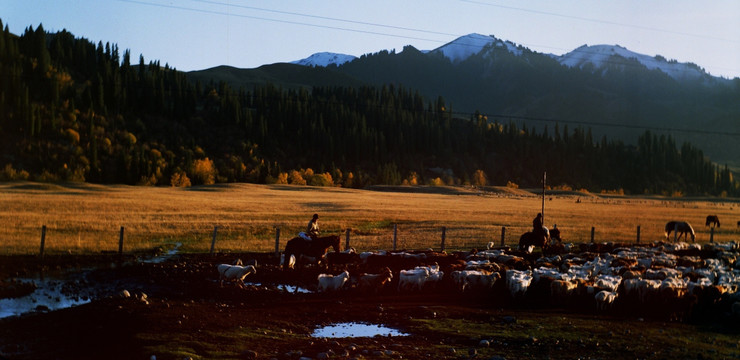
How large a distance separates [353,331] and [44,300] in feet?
37.3

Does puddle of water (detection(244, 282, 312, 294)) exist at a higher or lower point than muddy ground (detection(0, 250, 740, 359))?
lower

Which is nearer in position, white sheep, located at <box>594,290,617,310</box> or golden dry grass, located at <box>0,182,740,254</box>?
white sheep, located at <box>594,290,617,310</box>

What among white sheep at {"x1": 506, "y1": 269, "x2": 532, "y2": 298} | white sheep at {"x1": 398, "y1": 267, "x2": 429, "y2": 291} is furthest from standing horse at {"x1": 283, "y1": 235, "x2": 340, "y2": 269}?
white sheep at {"x1": 506, "y1": 269, "x2": 532, "y2": 298}

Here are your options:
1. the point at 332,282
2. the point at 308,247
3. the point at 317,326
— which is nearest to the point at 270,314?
the point at 317,326

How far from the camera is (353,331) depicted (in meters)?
17.5

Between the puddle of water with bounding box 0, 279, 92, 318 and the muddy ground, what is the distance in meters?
0.48

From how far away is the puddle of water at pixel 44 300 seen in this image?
768 inches

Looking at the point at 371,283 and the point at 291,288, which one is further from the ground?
the point at 371,283

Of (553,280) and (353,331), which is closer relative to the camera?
(353,331)

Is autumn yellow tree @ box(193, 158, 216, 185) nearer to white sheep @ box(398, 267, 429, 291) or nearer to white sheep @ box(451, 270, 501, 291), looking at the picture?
white sheep @ box(398, 267, 429, 291)

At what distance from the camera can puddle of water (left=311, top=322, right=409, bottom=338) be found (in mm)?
17047

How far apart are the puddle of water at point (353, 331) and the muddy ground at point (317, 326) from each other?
330 mm

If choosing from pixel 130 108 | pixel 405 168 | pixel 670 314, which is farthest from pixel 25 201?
pixel 405 168

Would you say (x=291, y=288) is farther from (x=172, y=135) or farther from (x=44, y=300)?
(x=172, y=135)
